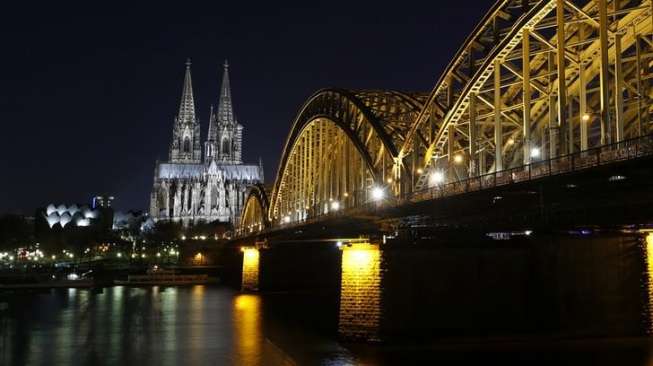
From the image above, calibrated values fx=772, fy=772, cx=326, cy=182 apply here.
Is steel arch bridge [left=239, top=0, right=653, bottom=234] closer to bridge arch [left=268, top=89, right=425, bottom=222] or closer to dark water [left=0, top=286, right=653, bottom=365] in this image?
A: bridge arch [left=268, top=89, right=425, bottom=222]

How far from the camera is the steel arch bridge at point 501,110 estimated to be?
37594mm

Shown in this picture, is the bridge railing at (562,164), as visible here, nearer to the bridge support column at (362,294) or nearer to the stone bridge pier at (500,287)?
the stone bridge pier at (500,287)

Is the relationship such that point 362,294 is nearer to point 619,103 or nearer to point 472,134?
point 472,134

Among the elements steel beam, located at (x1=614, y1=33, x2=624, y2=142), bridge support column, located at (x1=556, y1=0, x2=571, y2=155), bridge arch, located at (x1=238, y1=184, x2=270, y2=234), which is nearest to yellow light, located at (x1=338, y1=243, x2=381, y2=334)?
bridge support column, located at (x1=556, y1=0, x2=571, y2=155)

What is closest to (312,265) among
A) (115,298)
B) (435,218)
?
(115,298)

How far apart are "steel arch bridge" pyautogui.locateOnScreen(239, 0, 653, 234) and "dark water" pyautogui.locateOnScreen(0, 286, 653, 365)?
8.88 m

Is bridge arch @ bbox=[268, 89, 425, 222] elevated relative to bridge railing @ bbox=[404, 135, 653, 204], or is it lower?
elevated

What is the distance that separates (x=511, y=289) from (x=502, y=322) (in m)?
1.72

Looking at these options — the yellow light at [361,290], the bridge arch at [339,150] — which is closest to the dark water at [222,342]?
the yellow light at [361,290]

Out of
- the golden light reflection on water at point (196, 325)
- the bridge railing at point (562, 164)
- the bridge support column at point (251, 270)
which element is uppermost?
the bridge railing at point (562, 164)

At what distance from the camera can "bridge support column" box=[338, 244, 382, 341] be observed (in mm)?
38250

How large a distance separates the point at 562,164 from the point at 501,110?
12.0 metres

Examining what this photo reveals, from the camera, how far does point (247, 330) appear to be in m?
50.8

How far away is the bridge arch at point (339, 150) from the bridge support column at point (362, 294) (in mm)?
21112
